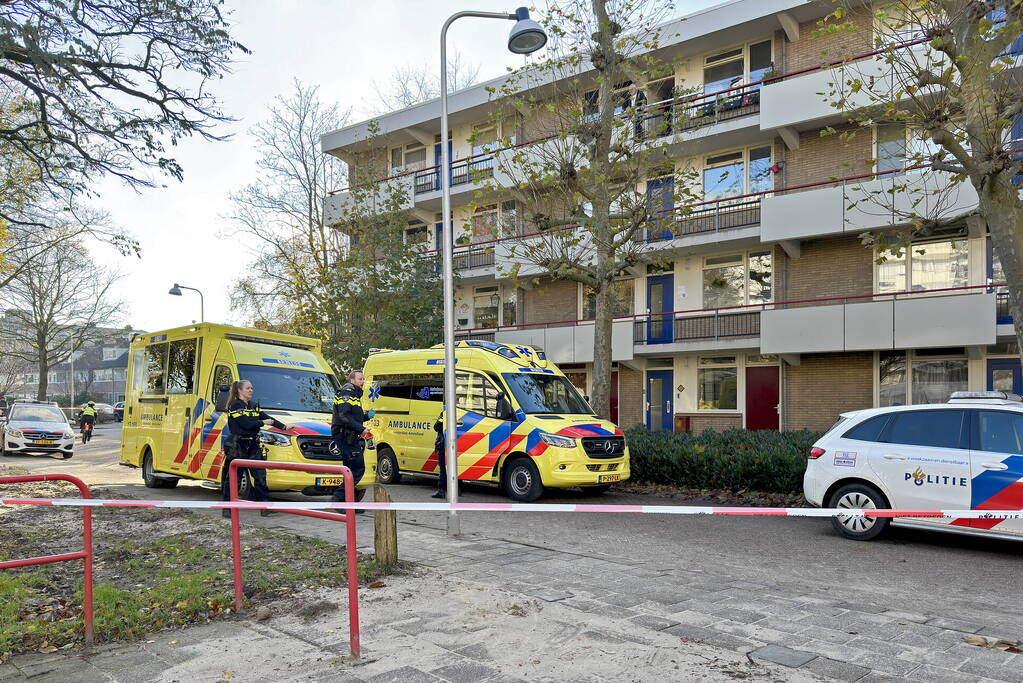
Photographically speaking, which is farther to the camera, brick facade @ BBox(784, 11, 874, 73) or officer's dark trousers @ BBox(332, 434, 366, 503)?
brick facade @ BBox(784, 11, 874, 73)

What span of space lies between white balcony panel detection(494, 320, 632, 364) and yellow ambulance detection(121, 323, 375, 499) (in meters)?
11.1

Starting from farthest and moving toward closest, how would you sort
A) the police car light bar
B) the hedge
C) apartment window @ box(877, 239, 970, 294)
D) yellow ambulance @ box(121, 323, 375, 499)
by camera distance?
apartment window @ box(877, 239, 970, 294) → the hedge → yellow ambulance @ box(121, 323, 375, 499) → the police car light bar

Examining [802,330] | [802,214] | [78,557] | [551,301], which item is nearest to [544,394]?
[78,557]

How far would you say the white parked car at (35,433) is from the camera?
2156 centimetres

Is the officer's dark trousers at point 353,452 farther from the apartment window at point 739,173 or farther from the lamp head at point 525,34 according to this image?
the apartment window at point 739,173

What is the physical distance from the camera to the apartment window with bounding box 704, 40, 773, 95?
21.7m

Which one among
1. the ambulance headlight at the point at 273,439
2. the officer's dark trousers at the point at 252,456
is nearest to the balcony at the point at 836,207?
the ambulance headlight at the point at 273,439

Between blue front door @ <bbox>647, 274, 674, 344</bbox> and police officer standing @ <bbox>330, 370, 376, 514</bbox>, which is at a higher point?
blue front door @ <bbox>647, 274, 674, 344</bbox>

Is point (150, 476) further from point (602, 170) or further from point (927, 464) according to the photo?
point (927, 464)

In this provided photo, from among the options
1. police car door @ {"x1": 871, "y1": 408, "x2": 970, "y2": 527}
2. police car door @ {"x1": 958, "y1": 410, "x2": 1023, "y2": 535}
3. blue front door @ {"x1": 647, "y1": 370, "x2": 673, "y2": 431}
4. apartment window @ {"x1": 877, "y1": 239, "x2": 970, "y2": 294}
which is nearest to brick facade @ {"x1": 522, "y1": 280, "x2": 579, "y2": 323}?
blue front door @ {"x1": 647, "y1": 370, "x2": 673, "y2": 431}

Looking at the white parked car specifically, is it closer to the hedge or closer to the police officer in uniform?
the police officer in uniform

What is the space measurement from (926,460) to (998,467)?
652 mm

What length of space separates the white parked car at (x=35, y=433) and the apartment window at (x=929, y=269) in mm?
22754

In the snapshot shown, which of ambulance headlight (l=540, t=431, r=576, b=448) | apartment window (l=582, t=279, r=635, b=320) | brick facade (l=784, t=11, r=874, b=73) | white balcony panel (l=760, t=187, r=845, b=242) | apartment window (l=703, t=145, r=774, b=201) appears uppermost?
brick facade (l=784, t=11, r=874, b=73)
